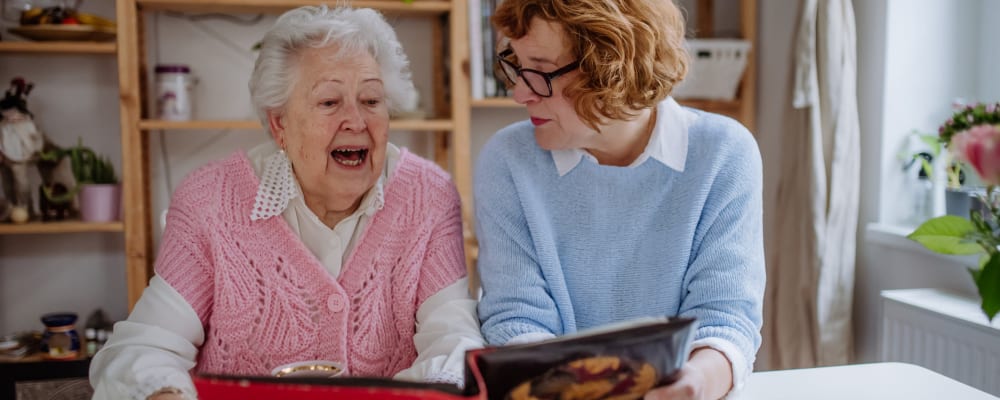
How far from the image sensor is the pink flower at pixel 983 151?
756 mm

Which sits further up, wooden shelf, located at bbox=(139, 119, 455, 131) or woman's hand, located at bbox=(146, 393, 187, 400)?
wooden shelf, located at bbox=(139, 119, 455, 131)

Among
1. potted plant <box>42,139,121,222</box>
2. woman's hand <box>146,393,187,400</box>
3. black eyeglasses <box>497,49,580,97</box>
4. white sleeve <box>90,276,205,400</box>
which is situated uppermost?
black eyeglasses <box>497,49,580,97</box>

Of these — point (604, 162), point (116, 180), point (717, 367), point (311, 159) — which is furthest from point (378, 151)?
point (116, 180)

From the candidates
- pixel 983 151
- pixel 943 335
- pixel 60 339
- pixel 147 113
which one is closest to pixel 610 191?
pixel 983 151

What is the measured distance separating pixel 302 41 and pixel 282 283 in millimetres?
414

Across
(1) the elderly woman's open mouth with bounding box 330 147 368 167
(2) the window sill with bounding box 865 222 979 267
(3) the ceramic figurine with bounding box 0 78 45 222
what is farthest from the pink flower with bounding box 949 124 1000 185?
(3) the ceramic figurine with bounding box 0 78 45 222

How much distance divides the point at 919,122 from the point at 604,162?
124 cm

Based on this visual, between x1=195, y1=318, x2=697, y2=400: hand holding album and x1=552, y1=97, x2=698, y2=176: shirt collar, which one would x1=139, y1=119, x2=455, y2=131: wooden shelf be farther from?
x1=195, y1=318, x2=697, y2=400: hand holding album

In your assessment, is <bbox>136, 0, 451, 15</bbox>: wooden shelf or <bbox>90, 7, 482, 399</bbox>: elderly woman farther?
<bbox>136, 0, 451, 15</bbox>: wooden shelf

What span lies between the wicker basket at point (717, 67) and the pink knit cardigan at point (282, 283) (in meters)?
1.43

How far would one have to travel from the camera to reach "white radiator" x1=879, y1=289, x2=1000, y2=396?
1.62 m

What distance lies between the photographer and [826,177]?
217 cm

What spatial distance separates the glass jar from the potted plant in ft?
1.03

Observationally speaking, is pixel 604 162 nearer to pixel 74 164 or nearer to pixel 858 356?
pixel 858 356
